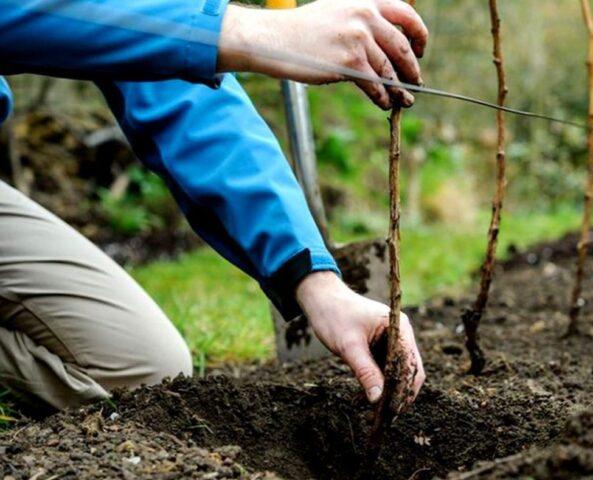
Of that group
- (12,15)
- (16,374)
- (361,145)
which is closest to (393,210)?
(12,15)

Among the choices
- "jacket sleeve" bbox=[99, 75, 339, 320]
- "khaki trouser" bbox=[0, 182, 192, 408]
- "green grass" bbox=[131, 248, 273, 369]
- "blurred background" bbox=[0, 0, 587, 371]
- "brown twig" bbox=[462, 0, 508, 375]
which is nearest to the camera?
Answer: "jacket sleeve" bbox=[99, 75, 339, 320]

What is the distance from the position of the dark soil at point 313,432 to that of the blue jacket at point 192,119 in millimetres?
312

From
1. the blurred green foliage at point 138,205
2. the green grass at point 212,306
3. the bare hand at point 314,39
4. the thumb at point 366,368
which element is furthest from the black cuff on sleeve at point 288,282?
the blurred green foliage at point 138,205

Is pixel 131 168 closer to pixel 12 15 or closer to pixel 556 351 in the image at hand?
pixel 556 351

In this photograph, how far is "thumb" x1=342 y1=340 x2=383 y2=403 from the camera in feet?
5.58

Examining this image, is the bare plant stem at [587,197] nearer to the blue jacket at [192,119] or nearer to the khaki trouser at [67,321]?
the blue jacket at [192,119]

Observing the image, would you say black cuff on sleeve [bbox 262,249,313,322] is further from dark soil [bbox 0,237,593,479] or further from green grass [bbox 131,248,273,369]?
green grass [bbox 131,248,273,369]

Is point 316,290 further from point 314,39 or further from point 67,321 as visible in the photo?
point 67,321

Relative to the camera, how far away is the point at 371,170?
8938mm

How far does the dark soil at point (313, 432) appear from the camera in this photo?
1596 mm

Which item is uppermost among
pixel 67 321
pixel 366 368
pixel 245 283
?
pixel 366 368

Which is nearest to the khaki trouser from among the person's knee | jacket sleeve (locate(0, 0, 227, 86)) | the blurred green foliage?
the person's knee

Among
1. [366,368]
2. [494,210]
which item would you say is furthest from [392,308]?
[494,210]

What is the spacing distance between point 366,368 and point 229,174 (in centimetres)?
54
